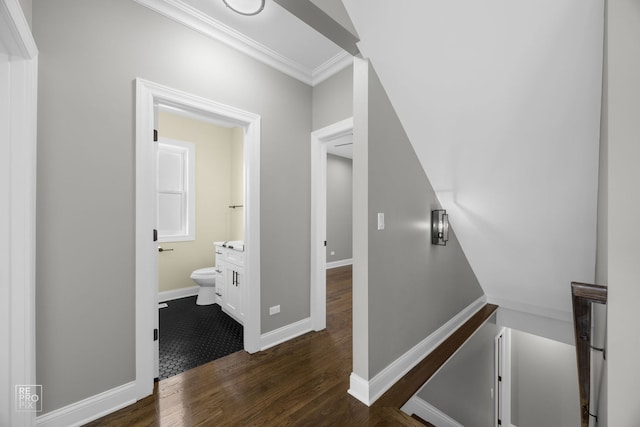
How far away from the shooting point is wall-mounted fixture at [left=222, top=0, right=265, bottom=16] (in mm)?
1798

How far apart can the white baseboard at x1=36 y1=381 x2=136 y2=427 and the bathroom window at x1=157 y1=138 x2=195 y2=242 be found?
8.23 ft

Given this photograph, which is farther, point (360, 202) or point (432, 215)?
point (432, 215)

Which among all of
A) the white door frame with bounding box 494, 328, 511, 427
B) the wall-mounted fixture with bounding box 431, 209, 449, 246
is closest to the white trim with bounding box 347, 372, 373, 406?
the wall-mounted fixture with bounding box 431, 209, 449, 246

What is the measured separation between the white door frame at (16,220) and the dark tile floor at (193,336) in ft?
3.01

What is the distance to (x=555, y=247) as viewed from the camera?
7.22 ft

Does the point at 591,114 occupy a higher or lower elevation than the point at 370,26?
lower

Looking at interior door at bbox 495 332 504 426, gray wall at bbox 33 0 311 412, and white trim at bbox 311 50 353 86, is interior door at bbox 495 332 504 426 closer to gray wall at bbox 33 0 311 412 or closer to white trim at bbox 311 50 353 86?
white trim at bbox 311 50 353 86

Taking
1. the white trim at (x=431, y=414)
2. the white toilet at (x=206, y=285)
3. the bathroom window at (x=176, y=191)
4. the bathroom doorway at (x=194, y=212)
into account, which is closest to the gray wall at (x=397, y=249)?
the white trim at (x=431, y=414)

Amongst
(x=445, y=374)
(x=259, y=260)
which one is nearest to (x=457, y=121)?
(x=259, y=260)

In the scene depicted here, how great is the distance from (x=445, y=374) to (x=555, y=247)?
6.31ft

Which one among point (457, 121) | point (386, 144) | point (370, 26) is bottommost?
point (386, 144)

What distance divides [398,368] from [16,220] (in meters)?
2.52

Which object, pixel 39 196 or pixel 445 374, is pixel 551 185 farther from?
pixel 39 196
